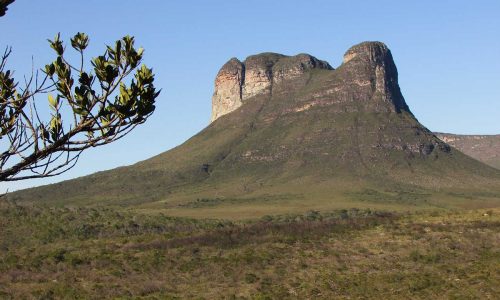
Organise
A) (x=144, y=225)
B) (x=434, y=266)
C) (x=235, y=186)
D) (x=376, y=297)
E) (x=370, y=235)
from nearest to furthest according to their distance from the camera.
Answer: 1. (x=376, y=297)
2. (x=434, y=266)
3. (x=370, y=235)
4. (x=144, y=225)
5. (x=235, y=186)

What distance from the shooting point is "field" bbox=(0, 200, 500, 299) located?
112 ft

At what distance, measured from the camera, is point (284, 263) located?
4131 centimetres

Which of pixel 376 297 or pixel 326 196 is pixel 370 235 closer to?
pixel 376 297

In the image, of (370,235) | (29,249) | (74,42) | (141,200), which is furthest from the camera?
(141,200)

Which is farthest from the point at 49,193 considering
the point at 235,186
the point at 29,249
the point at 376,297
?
the point at 376,297

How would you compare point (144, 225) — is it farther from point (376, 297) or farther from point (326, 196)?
point (326, 196)

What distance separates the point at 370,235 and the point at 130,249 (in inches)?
692

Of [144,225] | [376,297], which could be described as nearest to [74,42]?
[376,297]

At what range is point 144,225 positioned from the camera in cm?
7781

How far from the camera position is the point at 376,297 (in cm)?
3164

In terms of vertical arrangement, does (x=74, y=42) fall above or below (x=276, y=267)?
above

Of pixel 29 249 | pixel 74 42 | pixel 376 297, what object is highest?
pixel 74 42

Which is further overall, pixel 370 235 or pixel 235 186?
pixel 235 186

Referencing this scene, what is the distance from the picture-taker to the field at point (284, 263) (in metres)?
34.2
